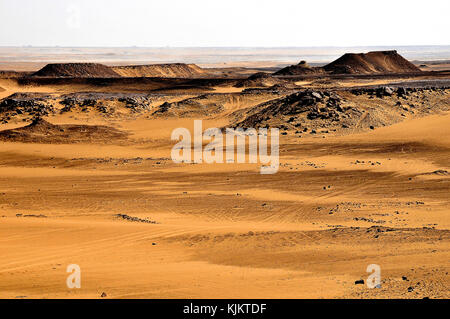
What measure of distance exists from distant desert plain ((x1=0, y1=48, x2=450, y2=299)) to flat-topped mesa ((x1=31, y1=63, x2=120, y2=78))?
34796 millimetres

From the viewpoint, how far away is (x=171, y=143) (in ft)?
97.8

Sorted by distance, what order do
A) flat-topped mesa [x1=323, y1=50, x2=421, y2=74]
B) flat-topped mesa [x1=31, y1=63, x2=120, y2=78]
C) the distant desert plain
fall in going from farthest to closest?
flat-topped mesa [x1=323, y1=50, x2=421, y2=74]
flat-topped mesa [x1=31, y1=63, x2=120, y2=78]
the distant desert plain

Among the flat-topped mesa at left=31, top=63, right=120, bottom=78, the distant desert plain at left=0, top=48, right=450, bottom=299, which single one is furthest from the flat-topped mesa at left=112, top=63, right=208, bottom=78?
the distant desert plain at left=0, top=48, right=450, bottom=299

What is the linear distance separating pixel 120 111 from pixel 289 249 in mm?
29898

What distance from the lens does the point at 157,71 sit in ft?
275

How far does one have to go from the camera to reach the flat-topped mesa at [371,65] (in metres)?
77.8

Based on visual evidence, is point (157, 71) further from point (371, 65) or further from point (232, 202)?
point (232, 202)

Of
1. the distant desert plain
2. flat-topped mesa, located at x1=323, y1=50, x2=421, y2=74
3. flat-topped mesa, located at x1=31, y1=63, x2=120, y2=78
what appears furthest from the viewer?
flat-topped mesa, located at x1=323, y1=50, x2=421, y2=74

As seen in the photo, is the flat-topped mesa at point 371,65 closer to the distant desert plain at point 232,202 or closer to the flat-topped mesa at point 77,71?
the flat-topped mesa at point 77,71

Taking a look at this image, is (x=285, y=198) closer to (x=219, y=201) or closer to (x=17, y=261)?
(x=219, y=201)

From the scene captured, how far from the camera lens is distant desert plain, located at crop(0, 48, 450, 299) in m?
9.94

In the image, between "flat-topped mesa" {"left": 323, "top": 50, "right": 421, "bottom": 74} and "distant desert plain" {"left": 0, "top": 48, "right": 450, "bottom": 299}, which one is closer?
"distant desert plain" {"left": 0, "top": 48, "right": 450, "bottom": 299}

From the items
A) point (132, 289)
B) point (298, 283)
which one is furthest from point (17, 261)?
point (298, 283)

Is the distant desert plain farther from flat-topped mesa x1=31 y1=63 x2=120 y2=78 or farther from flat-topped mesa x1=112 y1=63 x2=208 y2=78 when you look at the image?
flat-topped mesa x1=112 y1=63 x2=208 y2=78
